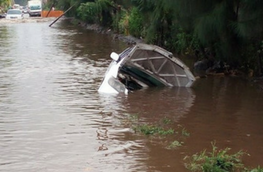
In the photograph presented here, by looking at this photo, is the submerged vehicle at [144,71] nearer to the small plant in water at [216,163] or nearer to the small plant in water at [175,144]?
the small plant in water at [175,144]

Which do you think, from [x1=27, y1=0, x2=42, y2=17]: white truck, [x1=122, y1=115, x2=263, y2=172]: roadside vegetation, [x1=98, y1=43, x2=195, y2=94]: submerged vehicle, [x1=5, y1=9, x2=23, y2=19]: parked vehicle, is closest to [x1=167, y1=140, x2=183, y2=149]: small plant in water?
[x1=122, y1=115, x2=263, y2=172]: roadside vegetation

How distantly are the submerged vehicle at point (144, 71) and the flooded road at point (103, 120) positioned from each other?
0.42m

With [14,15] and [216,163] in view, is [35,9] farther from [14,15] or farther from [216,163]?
[216,163]

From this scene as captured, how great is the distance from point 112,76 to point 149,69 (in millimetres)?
1479

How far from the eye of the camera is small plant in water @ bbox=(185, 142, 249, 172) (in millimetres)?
7570

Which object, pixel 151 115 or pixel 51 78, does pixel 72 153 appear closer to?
pixel 151 115

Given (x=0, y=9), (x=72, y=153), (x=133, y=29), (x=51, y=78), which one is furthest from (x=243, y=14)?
(x=0, y=9)

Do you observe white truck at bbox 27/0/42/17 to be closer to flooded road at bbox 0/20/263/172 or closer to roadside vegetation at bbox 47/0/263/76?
roadside vegetation at bbox 47/0/263/76

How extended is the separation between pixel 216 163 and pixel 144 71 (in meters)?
7.43

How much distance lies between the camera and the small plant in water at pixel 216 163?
298 inches

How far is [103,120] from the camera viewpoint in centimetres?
1134

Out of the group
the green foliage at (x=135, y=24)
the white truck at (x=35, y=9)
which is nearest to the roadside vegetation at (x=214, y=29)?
the green foliage at (x=135, y=24)

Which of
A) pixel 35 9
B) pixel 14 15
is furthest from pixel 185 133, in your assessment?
pixel 35 9

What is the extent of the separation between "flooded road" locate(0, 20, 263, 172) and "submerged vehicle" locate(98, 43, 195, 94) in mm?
422
